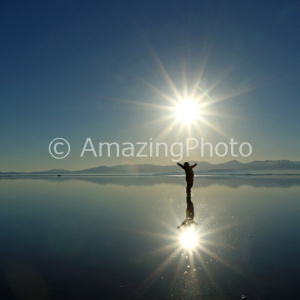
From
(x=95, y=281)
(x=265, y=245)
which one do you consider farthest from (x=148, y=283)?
(x=265, y=245)

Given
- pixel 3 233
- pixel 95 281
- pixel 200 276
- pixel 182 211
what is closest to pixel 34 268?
pixel 95 281

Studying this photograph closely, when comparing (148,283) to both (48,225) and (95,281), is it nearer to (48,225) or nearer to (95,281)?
(95,281)

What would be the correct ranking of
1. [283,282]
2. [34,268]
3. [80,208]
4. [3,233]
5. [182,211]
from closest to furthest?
[283,282] < [34,268] < [3,233] < [182,211] < [80,208]

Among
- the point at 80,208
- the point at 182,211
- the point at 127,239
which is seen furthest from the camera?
the point at 80,208

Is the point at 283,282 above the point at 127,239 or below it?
below

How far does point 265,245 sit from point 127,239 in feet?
16.9

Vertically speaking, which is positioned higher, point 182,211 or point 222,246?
point 182,211

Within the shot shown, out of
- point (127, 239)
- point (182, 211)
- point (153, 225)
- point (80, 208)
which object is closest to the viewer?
point (127, 239)

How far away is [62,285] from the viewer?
6297 millimetres

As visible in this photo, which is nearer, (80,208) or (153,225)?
(153,225)

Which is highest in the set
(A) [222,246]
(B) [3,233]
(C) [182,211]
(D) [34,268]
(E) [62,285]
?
(C) [182,211]

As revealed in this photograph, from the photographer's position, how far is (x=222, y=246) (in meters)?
9.12

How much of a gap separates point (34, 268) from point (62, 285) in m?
1.66

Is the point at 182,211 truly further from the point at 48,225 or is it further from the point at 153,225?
the point at 48,225
